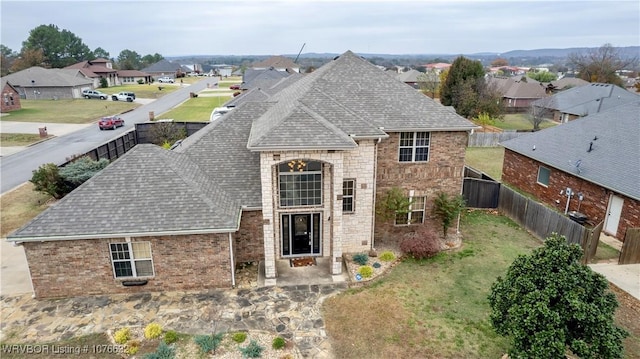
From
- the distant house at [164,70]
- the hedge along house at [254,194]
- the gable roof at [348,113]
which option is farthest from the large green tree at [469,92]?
the distant house at [164,70]

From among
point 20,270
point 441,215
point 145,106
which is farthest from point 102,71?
point 441,215

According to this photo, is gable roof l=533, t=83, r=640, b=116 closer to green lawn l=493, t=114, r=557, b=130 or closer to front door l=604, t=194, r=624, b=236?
green lawn l=493, t=114, r=557, b=130

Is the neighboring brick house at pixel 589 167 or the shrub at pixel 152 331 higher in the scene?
the neighboring brick house at pixel 589 167

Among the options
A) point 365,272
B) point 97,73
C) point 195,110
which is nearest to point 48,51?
point 97,73

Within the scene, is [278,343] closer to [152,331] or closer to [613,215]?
[152,331]

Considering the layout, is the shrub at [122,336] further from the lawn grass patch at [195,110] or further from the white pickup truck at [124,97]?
the white pickup truck at [124,97]

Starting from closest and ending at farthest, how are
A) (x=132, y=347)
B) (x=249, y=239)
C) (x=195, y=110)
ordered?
(x=132, y=347) < (x=249, y=239) < (x=195, y=110)
